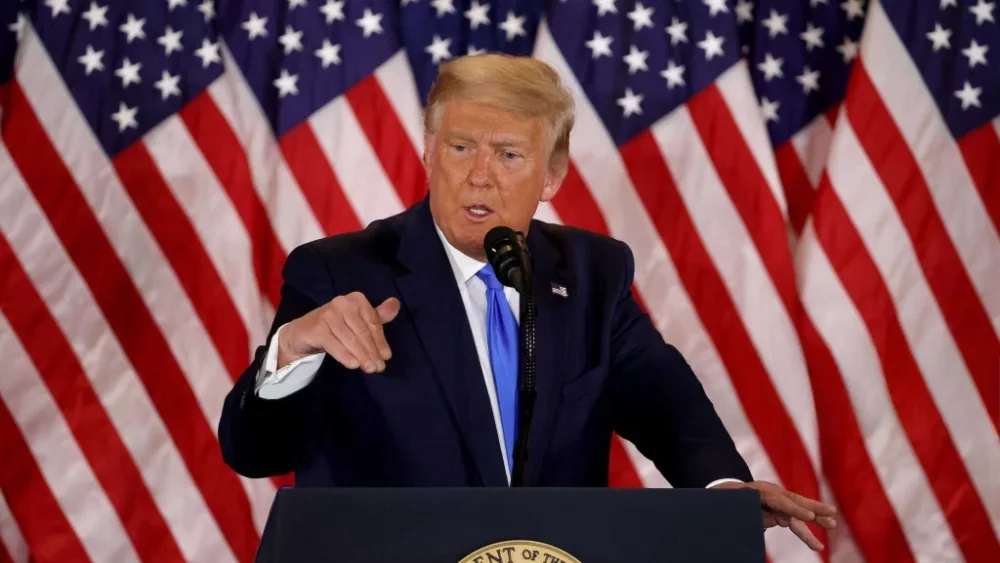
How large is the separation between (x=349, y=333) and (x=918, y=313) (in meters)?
2.36

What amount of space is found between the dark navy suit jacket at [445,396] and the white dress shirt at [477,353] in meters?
0.03

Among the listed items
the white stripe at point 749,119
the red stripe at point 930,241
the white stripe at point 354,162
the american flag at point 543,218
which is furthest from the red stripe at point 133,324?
the red stripe at point 930,241

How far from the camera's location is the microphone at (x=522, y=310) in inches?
65.6

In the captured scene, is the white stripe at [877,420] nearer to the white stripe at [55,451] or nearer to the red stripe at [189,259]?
the red stripe at [189,259]

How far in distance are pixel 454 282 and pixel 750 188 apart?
1.64 metres

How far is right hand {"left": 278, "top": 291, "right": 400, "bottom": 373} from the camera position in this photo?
1.52m

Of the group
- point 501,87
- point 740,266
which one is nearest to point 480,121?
point 501,87

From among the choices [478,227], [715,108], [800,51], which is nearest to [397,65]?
[715,108]

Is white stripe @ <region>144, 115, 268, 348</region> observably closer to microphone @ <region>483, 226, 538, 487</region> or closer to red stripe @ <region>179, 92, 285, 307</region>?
red stripe @ <region>179, 92, 285, 307</region>

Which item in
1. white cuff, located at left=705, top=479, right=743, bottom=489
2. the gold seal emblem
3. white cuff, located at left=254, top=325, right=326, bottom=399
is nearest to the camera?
the gold seal emblem

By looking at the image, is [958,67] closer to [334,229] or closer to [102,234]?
[334,229]

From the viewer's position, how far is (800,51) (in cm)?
371

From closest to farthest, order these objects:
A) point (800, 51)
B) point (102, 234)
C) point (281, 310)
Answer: point (281, 310)
point (102, 234)
point (800, 51)

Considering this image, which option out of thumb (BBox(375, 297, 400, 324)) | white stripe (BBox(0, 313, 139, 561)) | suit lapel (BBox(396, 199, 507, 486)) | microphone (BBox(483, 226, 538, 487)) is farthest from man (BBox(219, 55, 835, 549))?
white stripe (BBox(0, 313, 139, 561))
